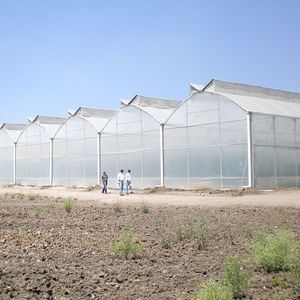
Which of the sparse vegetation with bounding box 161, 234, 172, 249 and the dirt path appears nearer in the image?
the sparse vegetation with bounding box 161, 234, 172, 249

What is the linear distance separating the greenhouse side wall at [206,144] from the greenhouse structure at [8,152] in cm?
2040

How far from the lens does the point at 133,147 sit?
3088 centimetres

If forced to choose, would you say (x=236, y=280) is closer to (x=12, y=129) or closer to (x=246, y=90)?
(x=246, y=90)

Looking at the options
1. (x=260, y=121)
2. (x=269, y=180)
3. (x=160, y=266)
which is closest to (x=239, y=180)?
(x=269, y=180)

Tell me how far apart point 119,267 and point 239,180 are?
57.4 feet

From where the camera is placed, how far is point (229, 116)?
25.2m

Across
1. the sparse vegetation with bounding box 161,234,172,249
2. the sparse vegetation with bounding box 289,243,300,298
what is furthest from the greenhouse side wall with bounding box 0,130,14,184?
the sparse vegetation with bounding box 289,243,300,298

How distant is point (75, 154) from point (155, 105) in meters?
7.88

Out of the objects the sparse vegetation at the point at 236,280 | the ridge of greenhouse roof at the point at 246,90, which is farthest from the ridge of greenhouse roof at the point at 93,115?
the sparse vegetation at the point at 236,280

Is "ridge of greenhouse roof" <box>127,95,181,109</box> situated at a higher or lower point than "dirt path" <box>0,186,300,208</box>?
higher

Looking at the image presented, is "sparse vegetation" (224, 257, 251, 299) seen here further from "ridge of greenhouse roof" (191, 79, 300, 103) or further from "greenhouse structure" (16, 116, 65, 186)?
"greenhouse structure" (16, 116, 65, 186)

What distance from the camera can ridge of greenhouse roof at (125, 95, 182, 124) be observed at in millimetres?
30469

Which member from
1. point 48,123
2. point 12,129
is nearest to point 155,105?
point 48,123

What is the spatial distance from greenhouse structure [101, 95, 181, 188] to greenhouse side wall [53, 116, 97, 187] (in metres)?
1.40
